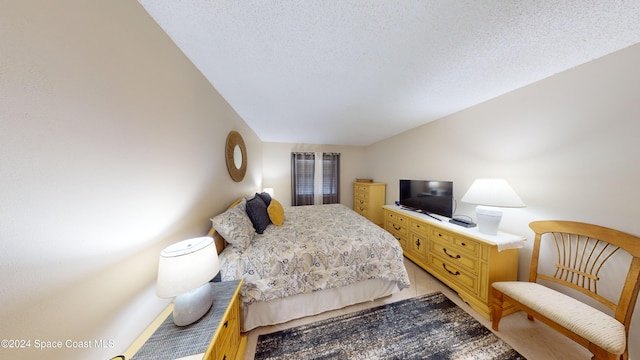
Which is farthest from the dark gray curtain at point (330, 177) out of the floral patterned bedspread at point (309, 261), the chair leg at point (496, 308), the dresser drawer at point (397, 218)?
the chair leg at point (496, 308)

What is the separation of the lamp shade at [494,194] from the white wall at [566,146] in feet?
0.87

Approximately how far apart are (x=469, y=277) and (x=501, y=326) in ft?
1.26

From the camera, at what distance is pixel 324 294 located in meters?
1.63

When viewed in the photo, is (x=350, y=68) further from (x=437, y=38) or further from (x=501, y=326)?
(x=501, y=326)

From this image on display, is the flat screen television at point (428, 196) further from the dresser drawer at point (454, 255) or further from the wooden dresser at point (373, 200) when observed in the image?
the wooden dresser at point (373, 200)

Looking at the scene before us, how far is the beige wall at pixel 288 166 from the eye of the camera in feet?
13.1

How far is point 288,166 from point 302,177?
0.42 meters

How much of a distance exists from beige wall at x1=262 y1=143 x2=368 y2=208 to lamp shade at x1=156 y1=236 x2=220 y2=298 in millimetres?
3158

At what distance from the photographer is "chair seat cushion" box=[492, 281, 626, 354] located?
96 cm

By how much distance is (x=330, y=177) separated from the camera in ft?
14.0

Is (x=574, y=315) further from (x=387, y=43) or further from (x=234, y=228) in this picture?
(x=234, y=228)

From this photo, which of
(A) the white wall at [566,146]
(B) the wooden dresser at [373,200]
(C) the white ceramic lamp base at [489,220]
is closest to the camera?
(A) the white wall at [566,146]

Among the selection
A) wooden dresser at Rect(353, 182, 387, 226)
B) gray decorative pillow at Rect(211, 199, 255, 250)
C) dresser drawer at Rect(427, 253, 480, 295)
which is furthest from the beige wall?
dresser drawer at Rect(427, 253, 480, 295)

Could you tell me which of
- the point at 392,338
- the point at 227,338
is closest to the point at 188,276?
the point at 227,338
